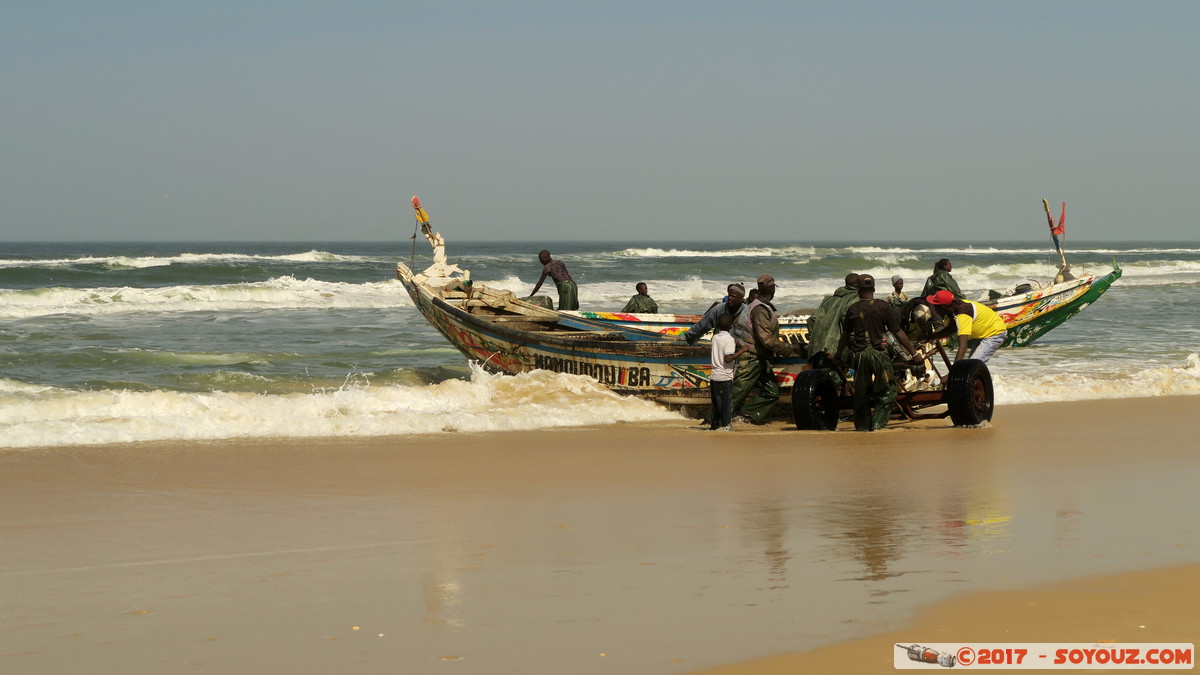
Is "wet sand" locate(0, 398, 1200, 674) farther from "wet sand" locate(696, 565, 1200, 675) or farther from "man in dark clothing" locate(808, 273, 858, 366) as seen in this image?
"man in dark clothing" locate(808, 273, 858, 366)

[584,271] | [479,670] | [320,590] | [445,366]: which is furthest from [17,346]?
[584,271]

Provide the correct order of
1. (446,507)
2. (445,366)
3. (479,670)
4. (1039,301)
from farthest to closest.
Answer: (1039,301)
(445,366)
(446,507)
(479,670)

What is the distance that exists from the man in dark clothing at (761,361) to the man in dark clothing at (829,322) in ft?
1.42

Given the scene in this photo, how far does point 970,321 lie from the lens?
37.4 feet

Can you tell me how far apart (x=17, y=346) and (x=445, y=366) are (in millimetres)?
7911

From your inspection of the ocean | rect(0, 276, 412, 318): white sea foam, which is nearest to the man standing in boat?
the ocean

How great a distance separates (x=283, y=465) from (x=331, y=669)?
514 cm

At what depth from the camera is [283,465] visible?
921cm

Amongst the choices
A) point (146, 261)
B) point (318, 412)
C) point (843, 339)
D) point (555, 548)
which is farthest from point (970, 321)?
point (146, 261)

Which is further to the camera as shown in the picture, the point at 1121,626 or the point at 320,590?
the point at 320,590

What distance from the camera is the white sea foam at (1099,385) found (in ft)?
48.7

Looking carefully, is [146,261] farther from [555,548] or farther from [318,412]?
[555,548]

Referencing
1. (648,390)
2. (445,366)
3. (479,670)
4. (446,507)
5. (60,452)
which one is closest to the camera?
(479,670)

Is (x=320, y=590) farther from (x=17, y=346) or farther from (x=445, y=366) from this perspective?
(x=17, y=346)
